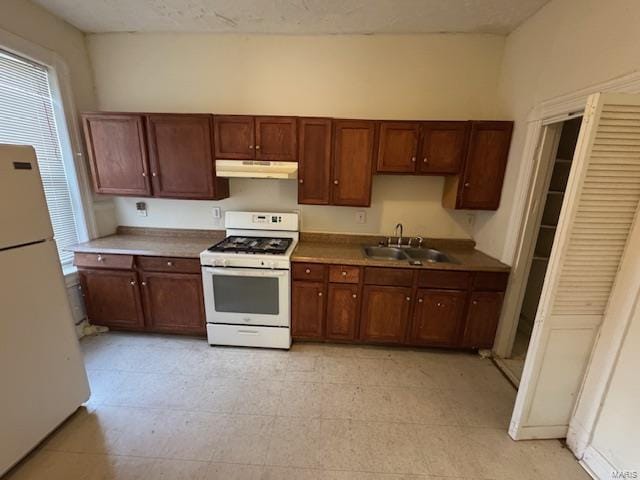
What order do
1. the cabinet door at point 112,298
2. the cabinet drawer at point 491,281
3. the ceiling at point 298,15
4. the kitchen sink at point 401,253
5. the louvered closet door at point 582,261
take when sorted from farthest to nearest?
the kitchen sink at point 401,253
the cabinet door at point 112,298
the cabinet drawer at point 491,281
the ceiling at point 298,15
the louvered closet door at point 582,261

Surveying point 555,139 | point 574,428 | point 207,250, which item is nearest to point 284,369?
point 207,250

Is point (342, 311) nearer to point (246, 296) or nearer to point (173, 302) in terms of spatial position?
point (246, 296)

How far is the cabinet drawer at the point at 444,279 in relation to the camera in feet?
7.95

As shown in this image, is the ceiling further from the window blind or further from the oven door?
the oven door

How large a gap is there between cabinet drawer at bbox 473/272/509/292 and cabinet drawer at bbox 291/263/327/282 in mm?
1393

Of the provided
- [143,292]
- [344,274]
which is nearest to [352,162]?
[344,274]

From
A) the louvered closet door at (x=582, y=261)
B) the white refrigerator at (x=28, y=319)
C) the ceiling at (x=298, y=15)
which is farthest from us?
the ceiling at (x=298, y=15)

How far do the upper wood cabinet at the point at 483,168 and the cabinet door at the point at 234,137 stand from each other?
2.02 metres

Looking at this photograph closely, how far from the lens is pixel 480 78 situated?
2.61 m

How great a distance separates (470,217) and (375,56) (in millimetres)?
1919

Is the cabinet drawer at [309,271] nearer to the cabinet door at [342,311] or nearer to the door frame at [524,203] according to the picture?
the cabinet door at [342,311]

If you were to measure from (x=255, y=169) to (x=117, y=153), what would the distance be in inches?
54.8

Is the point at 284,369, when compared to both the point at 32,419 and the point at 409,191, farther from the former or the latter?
the point at 409,191

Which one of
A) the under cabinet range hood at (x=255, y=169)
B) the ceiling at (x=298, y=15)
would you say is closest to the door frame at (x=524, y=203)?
the ceiling at (x=298, y=15)
